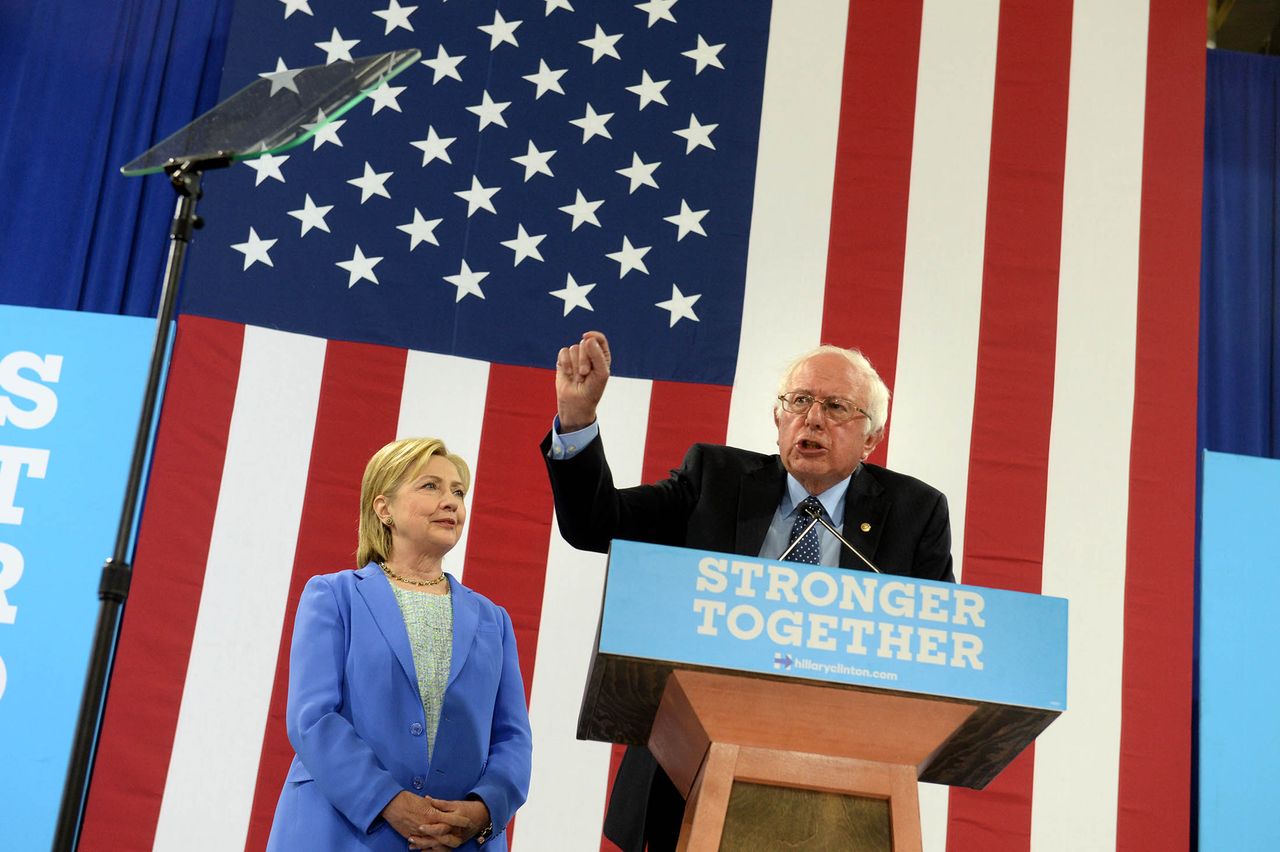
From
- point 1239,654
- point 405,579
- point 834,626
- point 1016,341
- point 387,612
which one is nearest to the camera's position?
point 834,626

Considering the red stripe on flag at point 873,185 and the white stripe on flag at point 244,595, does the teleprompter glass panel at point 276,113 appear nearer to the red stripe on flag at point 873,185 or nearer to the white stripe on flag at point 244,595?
the white stripe on flag at point 244,595

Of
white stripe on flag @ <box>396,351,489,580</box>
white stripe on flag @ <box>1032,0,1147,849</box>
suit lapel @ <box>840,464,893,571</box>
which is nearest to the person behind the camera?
suit lapel @ <box>840,464,893,571</box>

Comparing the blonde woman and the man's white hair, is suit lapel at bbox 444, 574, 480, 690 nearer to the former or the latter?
the blonde woman

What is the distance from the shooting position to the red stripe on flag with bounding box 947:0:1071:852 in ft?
11.9

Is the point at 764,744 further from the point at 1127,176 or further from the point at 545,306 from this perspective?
the point at 1127,176

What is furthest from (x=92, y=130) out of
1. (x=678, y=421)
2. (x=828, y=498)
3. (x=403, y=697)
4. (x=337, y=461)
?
(x=828, y=498)

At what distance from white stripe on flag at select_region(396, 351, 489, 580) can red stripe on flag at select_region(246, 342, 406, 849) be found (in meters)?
0.04

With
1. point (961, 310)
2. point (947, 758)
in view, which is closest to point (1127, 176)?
point (961, 310)

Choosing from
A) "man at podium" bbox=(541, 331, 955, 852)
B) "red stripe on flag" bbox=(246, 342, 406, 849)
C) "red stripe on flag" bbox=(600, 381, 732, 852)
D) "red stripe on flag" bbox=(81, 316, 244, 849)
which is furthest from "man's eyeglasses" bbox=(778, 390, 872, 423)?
"red stripe on flag" bbox=(81, 316, 244, 849)

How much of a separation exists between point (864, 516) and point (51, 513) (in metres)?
2.49

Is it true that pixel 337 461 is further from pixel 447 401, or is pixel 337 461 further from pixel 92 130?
pixel 92 130

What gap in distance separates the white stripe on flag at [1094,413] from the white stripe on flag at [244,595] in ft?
6.83

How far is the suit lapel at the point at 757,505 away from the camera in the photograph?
2.08m

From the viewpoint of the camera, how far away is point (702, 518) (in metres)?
2.14
